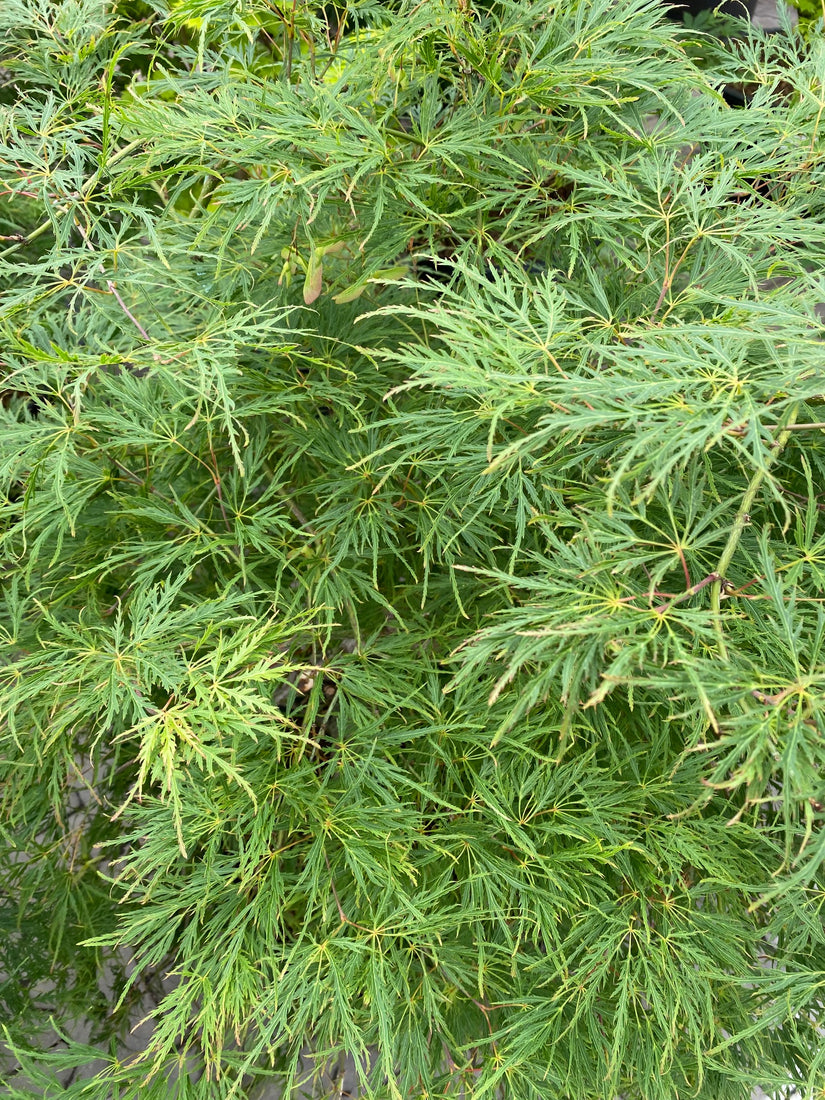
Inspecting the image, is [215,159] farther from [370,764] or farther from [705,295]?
[370,764]

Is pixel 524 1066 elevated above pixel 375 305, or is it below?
below

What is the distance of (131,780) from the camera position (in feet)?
2.99

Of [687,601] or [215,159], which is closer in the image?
[687,601]

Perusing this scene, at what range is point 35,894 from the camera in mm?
922

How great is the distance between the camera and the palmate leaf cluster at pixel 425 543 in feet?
1.95

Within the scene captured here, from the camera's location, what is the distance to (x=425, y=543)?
2.17ft

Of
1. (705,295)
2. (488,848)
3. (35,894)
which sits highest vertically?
(705,295)

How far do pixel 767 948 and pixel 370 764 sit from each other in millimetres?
382

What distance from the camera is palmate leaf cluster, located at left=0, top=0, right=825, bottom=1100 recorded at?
1.95 ft

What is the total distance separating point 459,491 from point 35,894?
67 centimetres

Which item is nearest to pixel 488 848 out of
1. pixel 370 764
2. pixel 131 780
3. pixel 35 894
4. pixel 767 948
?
pixel 370 764

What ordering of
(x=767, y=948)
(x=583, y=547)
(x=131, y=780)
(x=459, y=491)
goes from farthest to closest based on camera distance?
(x=131, y=780) → (x=767, y=948) → (x=459, y=491) → (x=583, y=547)

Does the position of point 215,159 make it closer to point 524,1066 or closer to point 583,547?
point 583,547

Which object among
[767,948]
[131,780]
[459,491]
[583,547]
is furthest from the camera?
[131,780]
